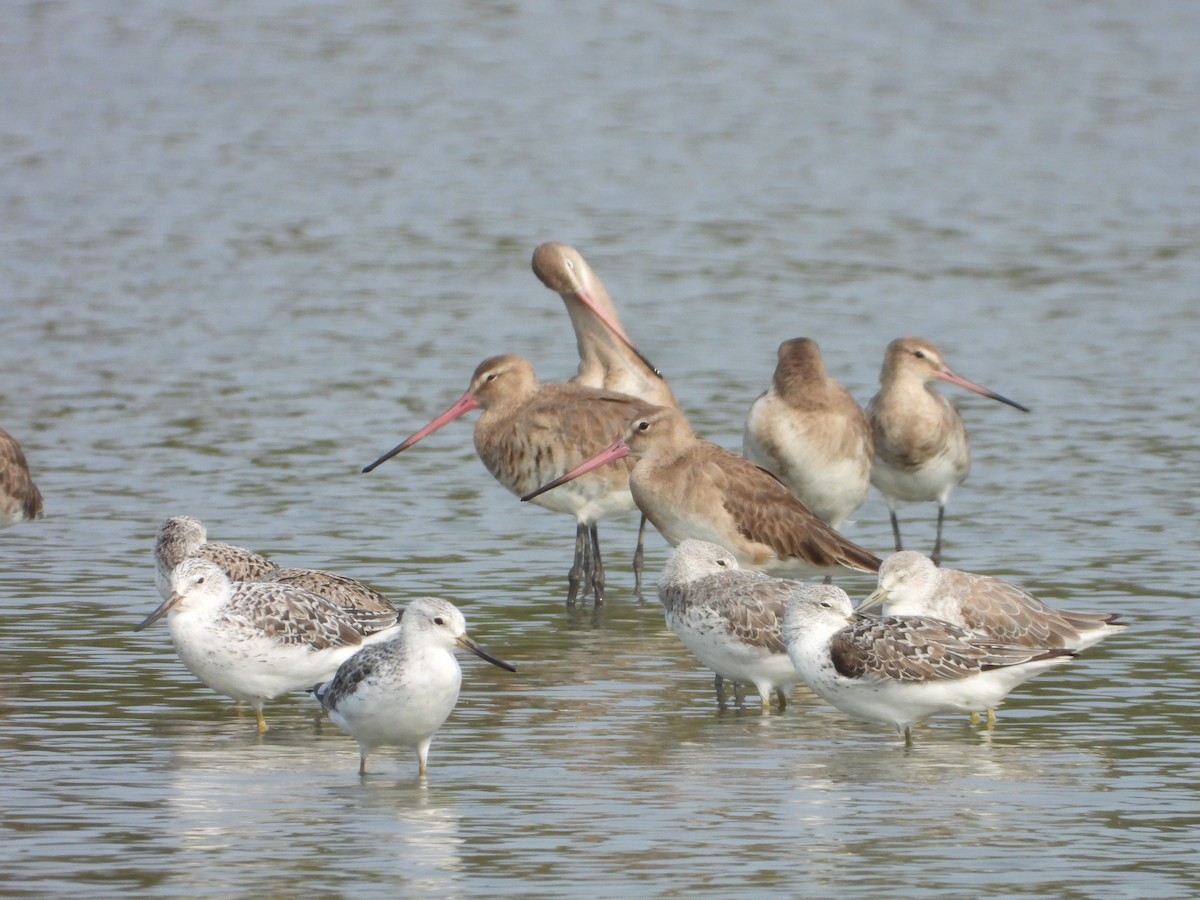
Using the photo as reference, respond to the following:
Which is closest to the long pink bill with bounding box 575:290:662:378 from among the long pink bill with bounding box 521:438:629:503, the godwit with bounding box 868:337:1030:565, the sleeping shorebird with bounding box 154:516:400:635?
the godwit with bounding box 868:337:1030:565

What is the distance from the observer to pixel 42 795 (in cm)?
975

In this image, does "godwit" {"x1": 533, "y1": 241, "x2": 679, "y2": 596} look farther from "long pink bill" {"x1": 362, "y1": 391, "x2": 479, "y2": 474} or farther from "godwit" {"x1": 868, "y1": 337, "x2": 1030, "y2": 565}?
"godwit" {"x1": 868, "y1": 337, "x2": 1030, "y2": 565}

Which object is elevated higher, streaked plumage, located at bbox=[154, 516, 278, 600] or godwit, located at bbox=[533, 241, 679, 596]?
godwit, located at bbox=[533, 241, 679, 596]

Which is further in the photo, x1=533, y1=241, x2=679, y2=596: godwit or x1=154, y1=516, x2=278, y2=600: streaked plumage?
x1=533, y1=241, x2=679, y2=596: godwit

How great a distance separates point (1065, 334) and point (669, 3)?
1019 inches

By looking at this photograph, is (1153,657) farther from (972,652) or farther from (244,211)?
(244,211)

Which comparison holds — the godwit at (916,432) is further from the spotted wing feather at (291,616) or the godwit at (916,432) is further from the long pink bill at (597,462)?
the spotted wing feather at (291,616)

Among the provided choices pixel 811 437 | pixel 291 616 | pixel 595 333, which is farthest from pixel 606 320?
pixel 291 616

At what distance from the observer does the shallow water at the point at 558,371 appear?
9422mm

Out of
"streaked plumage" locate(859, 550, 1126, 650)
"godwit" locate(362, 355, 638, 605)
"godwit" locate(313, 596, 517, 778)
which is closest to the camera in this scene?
"godwit" locate(313, 596, 517, 778)

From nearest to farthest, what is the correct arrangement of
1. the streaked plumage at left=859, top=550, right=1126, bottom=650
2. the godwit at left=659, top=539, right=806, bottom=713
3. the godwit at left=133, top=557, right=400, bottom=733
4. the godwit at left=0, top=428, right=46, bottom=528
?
the godwit at left=133, top=557, right=400, bottom=733 → the godwit at left=659, top=539, right=806, bottom=713 → the streaked plumage at left=859, top=550, right=1126, bottom=650 → the godwit at left=0, top=428, right=46, bottom=528

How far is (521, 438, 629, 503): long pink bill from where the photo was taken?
14109 millimetres

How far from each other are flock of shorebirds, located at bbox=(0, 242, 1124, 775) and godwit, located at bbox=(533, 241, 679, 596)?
2 centimetres

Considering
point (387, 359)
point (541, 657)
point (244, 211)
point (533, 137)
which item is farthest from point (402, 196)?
point (541, 657)
